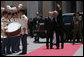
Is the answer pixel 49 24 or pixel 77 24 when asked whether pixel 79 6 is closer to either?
pixel 77 24

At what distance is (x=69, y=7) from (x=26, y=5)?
7300 millimetres

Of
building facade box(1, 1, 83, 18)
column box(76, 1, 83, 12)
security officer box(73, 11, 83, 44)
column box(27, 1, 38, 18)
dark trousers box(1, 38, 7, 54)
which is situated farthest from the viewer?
column box(76, 1, 83, 12)

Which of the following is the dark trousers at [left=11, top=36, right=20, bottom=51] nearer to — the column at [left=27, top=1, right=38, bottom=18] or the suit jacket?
the suit jacket

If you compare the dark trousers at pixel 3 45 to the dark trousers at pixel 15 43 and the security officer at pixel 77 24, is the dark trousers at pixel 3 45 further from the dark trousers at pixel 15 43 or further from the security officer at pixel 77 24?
the security officer at pixel 77 24

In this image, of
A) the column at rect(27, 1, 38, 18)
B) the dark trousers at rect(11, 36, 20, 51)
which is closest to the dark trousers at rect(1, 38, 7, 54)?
the dark trousers at rect(11, 36, 20, 51)

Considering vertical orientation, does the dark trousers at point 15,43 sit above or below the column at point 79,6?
below

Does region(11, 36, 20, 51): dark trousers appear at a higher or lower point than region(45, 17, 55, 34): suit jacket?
lower

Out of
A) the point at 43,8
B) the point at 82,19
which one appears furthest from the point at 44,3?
the point at 82,19

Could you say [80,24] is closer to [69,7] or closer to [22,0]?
[22,0]

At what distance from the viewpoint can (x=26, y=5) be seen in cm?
3803

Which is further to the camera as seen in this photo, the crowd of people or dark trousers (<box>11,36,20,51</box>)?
dark trousers (<box>11,36,20,51</box>)

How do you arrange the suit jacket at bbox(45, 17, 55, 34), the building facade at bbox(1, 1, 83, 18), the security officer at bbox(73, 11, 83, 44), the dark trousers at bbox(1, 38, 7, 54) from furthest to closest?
1. the building facade at bbox(1, 1, 83, 18)
2. the security officer at bbox(73, 11, 83, 44)
3. the suit jacket at bbox(45, 17, 55, 34)
4. the dark trousers at bbox(1, 38, 7, 54)

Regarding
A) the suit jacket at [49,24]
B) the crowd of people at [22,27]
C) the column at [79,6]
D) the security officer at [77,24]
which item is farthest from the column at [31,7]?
the suit jacket at [49,24]

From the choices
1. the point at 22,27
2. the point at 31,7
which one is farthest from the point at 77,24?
the point at 31,7
